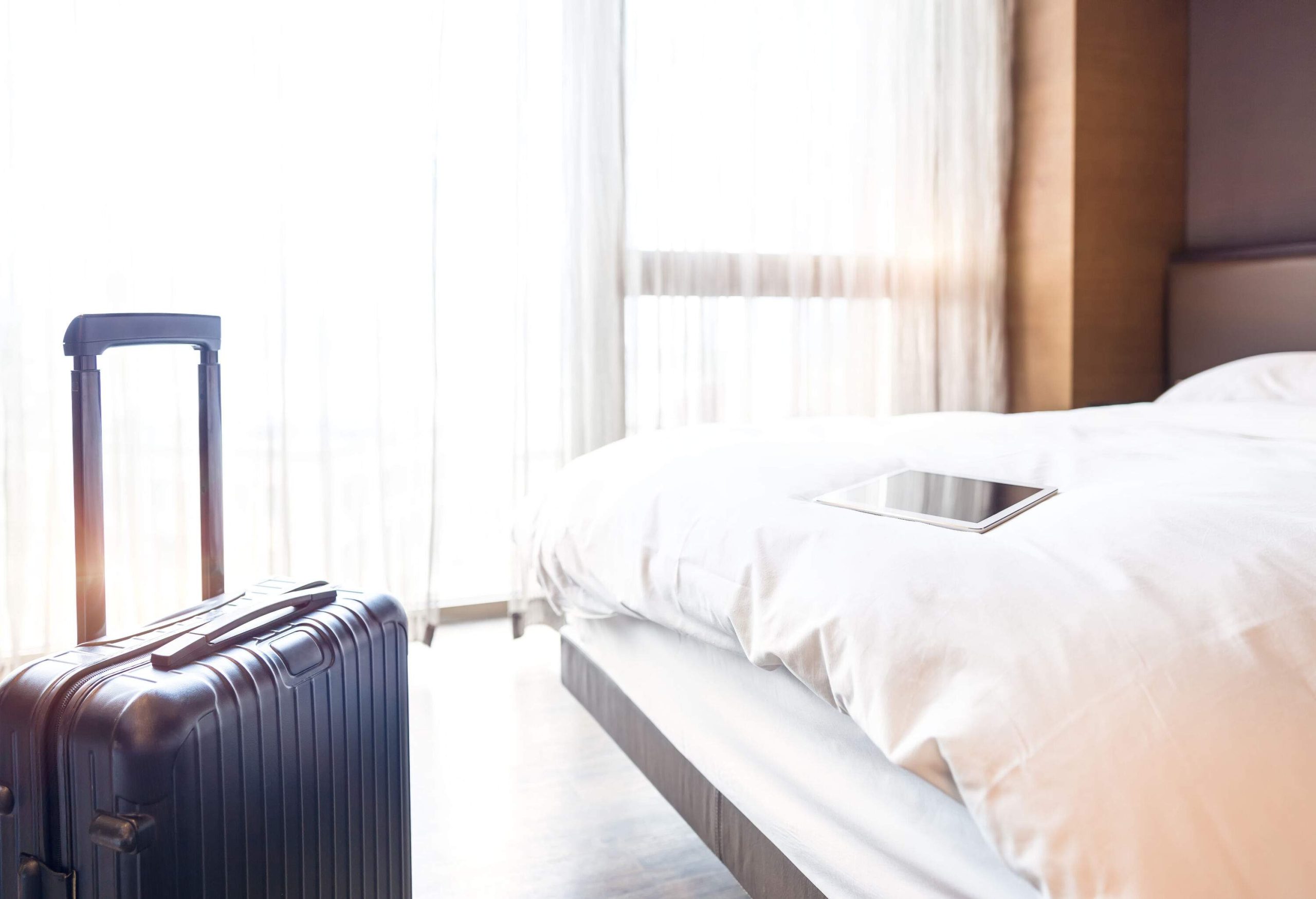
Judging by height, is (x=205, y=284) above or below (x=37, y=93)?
below

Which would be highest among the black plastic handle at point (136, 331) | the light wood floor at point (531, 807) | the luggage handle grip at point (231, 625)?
the black plastic handle at point (136, 331)

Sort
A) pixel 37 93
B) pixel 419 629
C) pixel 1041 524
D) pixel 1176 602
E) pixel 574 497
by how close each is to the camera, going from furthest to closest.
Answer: pixel 419 629 → pixel 37 93 → pixel 574 497 → pixel 1041 524 → pixel 1176 602

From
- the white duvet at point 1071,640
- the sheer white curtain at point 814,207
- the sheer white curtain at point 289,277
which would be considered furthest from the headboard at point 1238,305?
the sheer white curtain at point 289,277

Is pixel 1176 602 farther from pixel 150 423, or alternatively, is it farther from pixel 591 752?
pixel 150 423

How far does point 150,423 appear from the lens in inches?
89.5

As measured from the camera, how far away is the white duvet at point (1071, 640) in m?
0.61

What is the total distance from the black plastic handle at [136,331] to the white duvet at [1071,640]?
57 centimetres

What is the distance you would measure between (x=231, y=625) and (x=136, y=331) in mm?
337

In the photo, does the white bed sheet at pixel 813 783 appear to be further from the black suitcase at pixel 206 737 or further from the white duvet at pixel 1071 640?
the black suitcase at pixel 206 737

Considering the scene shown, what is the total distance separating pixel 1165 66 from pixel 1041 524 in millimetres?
2814

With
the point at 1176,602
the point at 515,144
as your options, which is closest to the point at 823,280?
the point at 515,144

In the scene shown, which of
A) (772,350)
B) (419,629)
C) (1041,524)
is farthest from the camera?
(772,350)

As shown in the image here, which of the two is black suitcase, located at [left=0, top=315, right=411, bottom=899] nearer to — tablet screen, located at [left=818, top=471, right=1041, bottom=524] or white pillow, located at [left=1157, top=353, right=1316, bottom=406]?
tablet screen, located at [left=818, top=471, right=1041, bottom=524]

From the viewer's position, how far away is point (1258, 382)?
2.27 metres
